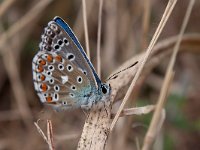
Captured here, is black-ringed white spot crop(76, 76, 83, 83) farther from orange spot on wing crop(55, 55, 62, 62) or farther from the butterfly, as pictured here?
orange spot on wing crop(55, 55, 62, 62)

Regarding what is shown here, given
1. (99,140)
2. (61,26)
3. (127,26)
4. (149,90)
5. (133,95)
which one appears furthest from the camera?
(149,90)

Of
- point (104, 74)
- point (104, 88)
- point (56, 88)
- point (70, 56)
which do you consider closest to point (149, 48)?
point (104, 88)

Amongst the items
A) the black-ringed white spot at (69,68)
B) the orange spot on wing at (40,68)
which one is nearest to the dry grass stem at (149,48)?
the black-ringed white spot at (69,68)

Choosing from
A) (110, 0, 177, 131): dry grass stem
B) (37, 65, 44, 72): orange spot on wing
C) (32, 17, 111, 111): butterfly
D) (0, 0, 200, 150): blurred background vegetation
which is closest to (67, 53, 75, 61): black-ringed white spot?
(32, 17, 111, 111): butterfly

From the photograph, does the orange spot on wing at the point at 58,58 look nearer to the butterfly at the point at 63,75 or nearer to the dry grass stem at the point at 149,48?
the butterfly at the point at 63,75

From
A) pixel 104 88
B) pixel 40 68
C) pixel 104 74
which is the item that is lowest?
pixel 104 74

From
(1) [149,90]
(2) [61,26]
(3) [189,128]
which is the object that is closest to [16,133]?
(1) [149,90]

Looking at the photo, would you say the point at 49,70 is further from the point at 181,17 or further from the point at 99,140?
the point at 181,17

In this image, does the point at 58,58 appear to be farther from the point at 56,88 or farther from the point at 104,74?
the point at 104,74
